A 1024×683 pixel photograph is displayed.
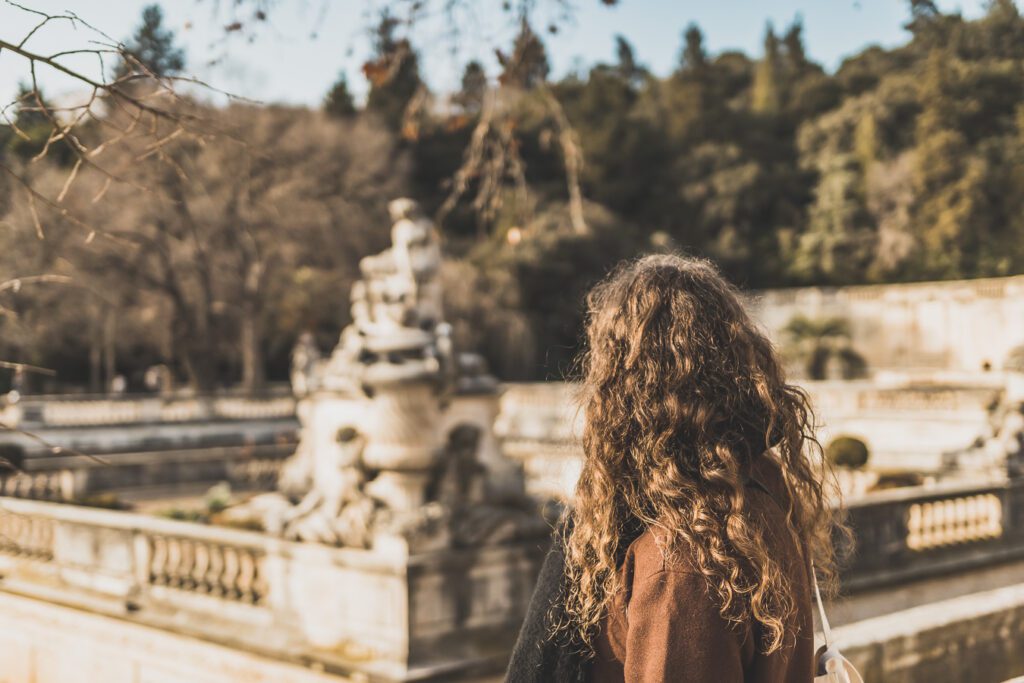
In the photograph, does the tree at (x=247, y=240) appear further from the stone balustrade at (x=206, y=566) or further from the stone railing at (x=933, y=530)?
the stone railing at (x=933, y=530)

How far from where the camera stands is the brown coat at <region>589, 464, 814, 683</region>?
1.50 m

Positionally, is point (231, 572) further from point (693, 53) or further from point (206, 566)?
point (693, 53)

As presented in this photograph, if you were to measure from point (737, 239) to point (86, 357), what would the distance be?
25509 millimetres

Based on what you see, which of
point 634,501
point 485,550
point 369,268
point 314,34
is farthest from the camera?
point 369,268

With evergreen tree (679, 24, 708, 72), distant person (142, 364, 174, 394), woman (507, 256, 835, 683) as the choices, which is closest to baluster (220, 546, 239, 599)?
→ woman (507, 256, 835, 683)

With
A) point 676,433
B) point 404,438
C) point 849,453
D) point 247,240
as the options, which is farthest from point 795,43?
point 676,433

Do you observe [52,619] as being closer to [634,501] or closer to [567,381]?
[567,381]

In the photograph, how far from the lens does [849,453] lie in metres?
15.4

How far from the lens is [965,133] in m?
11.3

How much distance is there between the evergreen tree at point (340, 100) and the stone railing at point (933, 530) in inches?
1168

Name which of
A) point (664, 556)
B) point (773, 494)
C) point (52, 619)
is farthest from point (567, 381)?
point (52, 619)

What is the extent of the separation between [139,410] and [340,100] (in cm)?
1944

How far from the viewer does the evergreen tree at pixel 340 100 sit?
36991mm

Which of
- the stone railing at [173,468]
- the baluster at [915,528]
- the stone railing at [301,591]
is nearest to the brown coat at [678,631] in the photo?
the stone railing at [301,591]
